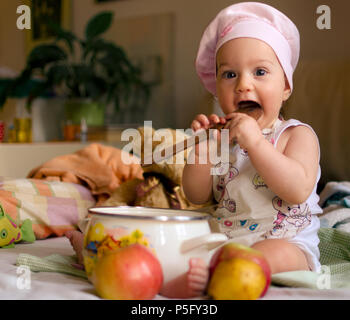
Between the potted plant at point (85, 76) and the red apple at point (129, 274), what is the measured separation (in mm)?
1813

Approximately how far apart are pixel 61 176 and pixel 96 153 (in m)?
0.15

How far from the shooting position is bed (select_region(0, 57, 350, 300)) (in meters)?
0.63

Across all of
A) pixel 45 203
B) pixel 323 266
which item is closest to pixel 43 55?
pixel 45 203

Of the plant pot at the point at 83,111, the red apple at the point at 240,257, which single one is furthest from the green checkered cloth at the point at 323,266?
the plant pot at the point at 83,111

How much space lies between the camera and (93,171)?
1440 millimetres

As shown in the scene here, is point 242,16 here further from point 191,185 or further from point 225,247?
point 225,247

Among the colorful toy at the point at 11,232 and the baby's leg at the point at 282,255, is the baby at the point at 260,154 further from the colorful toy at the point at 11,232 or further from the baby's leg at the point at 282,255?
the colorful toy at the point at 11,232

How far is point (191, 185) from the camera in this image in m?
0.89

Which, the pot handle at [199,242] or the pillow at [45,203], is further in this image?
the pillow at [45,203]

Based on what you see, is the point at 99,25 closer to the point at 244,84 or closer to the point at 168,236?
the point at 244,84

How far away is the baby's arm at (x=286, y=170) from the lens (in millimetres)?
743

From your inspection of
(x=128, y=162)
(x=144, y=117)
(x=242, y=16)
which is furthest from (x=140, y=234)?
(x=144, y=117)

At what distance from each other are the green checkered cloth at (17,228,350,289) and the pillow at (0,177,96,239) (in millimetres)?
370

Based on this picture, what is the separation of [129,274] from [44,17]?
2665 mm
